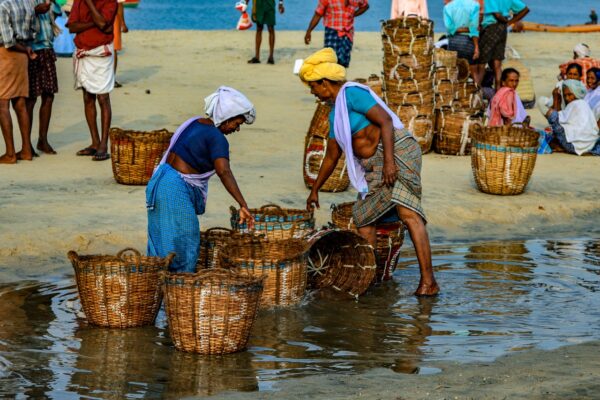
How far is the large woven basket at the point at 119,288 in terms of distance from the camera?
676 centimetres

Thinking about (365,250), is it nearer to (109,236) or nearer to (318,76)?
(318,76)

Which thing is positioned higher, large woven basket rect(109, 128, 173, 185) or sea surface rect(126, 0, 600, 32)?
large woven basket rect(109, 128, 173, 185)

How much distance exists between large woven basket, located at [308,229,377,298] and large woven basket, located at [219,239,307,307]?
213 mm

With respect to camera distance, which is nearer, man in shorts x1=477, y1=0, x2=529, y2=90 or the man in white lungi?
the man in white lungi

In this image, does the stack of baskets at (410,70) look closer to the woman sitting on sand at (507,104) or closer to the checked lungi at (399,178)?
the woman sitting on sand at (507,104)

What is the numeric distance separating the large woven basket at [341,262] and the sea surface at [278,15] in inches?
1624

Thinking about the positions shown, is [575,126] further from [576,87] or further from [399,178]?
[399,178]

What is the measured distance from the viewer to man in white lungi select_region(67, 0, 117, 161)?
11305mm

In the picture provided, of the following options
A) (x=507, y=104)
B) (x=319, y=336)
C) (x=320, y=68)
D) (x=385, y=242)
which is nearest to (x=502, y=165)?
(x=507, y=104)

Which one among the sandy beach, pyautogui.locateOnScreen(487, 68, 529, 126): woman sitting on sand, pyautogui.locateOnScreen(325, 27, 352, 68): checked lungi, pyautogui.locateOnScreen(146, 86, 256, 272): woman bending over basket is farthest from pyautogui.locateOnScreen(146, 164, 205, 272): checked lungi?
pyautogui.locateOnScreen(325, 27, 352, 68): checked lungi

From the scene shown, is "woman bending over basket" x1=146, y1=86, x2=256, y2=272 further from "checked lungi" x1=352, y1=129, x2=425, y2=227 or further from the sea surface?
the sea surface

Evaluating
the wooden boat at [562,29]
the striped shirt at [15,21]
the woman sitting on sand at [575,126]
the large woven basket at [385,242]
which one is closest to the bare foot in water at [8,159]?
the striped shirt at [15,21]

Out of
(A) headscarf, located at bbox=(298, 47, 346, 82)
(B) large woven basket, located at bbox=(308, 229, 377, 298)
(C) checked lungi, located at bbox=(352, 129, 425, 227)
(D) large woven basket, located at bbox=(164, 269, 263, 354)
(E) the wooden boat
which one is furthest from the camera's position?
(E) the wooden boat

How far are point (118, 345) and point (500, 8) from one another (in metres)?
10.3
